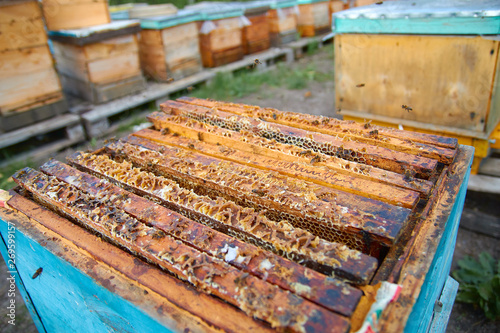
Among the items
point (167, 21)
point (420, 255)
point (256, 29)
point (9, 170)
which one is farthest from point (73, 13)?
point (420, 255)

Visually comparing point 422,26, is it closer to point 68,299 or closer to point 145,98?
point 68,299

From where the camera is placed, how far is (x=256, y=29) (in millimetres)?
6672

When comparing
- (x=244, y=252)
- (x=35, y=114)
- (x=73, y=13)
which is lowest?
(x=35, y=114)

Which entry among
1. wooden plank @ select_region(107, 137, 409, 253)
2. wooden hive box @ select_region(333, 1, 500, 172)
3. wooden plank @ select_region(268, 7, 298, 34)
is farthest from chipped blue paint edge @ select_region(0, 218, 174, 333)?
wooden plank @ select_region(268, 7, 298, 34)

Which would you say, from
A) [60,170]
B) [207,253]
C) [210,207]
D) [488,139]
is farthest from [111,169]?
[488,139]

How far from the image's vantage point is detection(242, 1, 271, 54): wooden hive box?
6.35 metres

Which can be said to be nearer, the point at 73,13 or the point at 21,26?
the point at 21,26

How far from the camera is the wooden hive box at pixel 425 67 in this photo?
2.68 metres

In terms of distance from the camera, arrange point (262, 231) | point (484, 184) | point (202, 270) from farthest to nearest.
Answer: point (484, 184) < point (262, 231) < point (202, 270)

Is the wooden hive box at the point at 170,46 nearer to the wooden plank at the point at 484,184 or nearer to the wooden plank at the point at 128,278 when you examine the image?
the wooden plank at the point at 128,278

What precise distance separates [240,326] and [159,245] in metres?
0.45

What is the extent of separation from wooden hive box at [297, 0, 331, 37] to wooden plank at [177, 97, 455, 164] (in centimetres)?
622

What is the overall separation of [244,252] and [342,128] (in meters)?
1.07

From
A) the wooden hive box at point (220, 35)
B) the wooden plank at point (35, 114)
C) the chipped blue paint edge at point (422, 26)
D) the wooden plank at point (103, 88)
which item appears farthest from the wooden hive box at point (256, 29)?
the wooden plank at point (35, 114)
